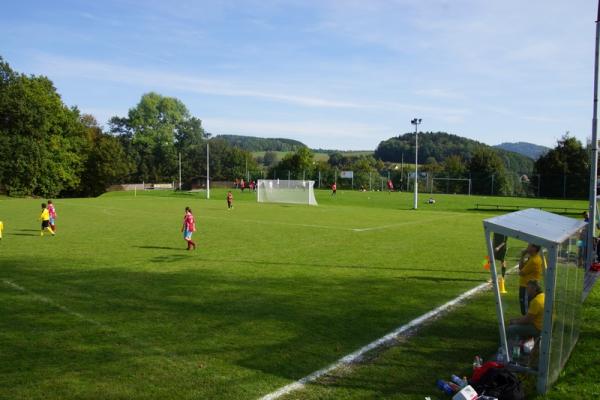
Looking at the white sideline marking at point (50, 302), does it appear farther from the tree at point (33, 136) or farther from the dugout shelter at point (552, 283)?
the tree at point (33, 136)

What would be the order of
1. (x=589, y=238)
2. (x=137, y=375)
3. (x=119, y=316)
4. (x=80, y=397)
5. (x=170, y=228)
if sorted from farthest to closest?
(x=170, y=228)
(x=589, y=238)
(x=119, y=316)
(x=137, y=375)
(x=80, y=397)

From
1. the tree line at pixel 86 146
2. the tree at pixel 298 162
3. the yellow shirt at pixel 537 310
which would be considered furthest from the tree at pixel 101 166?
the yellow shirt at pixel 537 310

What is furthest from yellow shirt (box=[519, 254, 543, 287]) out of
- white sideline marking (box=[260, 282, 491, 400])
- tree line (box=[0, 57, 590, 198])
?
tree line (box=[0, 57, 590, 198])

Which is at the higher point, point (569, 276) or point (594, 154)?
point (594, 154)

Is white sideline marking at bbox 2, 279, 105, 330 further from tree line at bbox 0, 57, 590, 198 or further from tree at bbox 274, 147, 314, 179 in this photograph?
tree at bbox 274, 147, 314, 179

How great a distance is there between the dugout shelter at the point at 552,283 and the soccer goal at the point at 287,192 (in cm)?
3732

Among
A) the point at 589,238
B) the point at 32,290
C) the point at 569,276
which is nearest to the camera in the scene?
the point at 569,276

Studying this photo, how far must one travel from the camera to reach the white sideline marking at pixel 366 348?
607 centimetres

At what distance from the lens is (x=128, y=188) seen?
91188mm

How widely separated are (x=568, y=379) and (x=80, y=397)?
630 centimetres

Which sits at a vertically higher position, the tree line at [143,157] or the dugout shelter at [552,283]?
the tree line at [143,157]

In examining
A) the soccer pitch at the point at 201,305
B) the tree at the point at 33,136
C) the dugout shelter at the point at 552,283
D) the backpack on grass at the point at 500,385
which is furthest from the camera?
the tree at the point at 33,136

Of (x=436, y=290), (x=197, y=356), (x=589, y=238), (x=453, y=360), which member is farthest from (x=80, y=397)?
(x=589, y=238)

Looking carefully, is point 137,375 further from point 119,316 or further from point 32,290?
point 32,290
